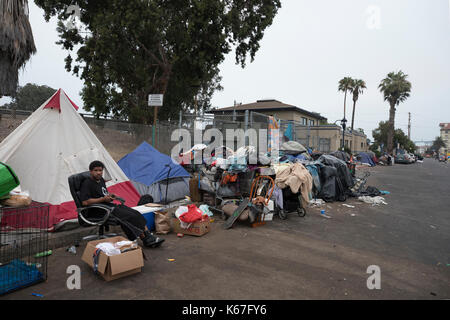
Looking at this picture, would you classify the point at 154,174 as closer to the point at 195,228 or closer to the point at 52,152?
the point at 52,152

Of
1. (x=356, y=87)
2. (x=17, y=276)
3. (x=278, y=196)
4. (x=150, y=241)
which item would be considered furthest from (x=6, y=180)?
(x=356, y=87)

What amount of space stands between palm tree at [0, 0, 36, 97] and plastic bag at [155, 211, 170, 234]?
16.4ft

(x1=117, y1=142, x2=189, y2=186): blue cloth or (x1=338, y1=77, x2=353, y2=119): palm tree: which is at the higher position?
(x1=338, y1=77, x2=353, y2=119): palm tree

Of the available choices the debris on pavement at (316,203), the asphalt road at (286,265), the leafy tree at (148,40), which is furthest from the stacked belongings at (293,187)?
the leafy tree at (148,40)

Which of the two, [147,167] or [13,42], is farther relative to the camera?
[147,167]

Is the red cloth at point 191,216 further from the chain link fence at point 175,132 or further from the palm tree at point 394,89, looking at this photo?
the palm tree at point 394,89

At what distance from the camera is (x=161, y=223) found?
18.1 ft

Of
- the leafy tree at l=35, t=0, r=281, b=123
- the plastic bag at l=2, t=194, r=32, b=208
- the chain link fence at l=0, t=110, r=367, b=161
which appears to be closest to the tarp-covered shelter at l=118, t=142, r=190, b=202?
the plastic bag at l=2, t=194, r=32, b=208

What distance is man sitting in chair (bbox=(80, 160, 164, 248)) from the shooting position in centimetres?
→ 441

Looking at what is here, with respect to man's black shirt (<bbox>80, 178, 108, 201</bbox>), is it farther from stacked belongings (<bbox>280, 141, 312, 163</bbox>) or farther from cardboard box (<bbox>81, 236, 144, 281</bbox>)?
stacked belongings (<bbox>280, 141, 312, 163</bbox>)

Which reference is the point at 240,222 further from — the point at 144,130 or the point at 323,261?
the point at 144,130

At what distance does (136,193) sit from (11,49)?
444 centimetres

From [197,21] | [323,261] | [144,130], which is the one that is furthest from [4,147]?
[197,21]

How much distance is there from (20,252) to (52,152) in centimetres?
222
